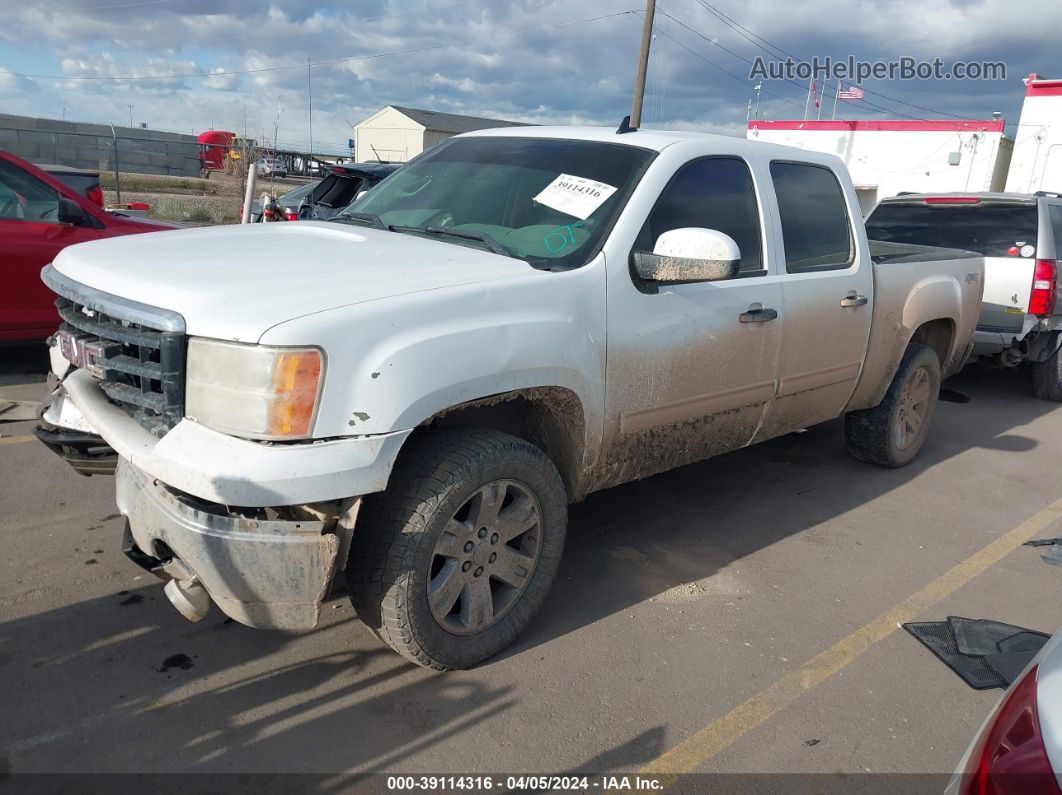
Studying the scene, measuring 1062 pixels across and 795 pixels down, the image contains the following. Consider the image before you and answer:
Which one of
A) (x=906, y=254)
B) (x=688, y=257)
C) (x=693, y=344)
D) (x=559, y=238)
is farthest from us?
(x=906, y=254)

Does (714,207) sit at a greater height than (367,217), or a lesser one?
greater

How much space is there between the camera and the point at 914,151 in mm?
23672

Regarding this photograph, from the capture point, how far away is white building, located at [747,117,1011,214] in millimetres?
22484

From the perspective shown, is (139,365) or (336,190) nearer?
(139,365)

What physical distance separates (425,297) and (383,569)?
90 cm

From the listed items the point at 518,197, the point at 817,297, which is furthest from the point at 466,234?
the point at 817,297

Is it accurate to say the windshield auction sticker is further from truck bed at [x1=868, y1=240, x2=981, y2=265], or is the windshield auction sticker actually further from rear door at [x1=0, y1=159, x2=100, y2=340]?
rear door at [x1=0, y1=159, x2=100, y2=340]

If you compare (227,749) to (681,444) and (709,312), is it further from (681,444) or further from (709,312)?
(709,312)

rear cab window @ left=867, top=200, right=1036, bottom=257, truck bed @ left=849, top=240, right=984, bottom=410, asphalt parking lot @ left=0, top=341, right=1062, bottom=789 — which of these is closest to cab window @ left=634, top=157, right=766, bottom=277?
truck bed @ left=849, top=240, right=984, bottom=410

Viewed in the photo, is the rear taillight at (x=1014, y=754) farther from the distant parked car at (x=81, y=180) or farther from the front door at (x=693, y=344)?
the distant parked car at (x=81, y=180)

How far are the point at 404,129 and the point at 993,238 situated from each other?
45791 mm

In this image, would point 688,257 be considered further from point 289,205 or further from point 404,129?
point 404,129

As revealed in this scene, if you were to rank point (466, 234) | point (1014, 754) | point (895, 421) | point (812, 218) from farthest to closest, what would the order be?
point (895, 421) < point (812, 218) < point (466, 234) < point (1014, 754)

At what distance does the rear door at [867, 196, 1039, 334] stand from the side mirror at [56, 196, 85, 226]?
731cm
